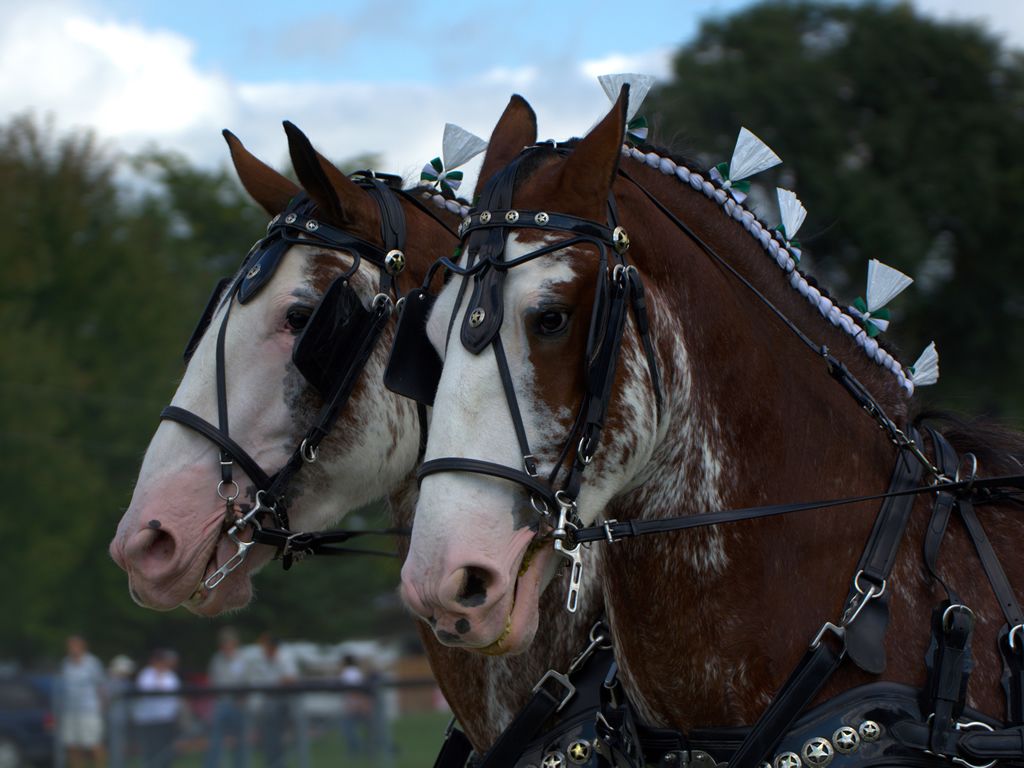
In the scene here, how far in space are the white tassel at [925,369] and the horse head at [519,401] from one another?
42.3 inches

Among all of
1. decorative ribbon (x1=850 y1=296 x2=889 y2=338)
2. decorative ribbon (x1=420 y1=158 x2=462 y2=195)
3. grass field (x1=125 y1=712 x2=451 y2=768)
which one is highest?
decorative ribbon (x1=420 y1=158 x2=462 y2=195)

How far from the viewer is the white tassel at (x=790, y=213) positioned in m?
3.46

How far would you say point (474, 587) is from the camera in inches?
104

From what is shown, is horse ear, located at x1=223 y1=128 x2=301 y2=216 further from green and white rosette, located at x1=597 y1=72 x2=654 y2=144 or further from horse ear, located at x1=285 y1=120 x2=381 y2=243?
green and white rosette, located at x1=597 y1=72 x2=654 y2=144

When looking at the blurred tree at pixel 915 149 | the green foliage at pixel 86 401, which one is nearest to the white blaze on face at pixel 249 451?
the blurred tree at pixel 915 149

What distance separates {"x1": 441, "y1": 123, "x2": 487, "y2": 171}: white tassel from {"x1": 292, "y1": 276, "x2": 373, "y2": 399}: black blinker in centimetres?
74

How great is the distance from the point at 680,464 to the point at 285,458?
4.25ft

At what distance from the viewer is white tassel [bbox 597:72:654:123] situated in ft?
10.7

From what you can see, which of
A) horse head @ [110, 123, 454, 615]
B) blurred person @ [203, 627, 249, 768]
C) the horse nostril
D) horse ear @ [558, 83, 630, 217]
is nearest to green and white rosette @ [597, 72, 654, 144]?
horse ear @ [558, 83, 630, 217]

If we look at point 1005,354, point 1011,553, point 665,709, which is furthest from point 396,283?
point 1005,354

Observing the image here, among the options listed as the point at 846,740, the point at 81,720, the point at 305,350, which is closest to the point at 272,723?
the point at 81,720

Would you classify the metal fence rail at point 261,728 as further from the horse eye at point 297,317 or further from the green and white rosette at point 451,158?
the horse eye at point 297,317

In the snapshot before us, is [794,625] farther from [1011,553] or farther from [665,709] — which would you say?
[1011,553]

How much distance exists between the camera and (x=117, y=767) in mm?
10281
